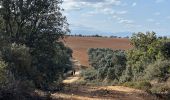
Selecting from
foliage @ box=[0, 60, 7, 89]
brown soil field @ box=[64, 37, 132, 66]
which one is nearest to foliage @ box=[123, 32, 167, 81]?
foliage @ box=[0, 60, 7, 89]

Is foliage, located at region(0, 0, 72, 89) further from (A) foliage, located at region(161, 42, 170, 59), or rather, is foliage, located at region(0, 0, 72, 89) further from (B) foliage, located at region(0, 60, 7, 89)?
(B) foliage, located at region(0, 60, 7, 89)

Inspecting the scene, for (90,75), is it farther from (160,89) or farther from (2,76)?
(2,76)

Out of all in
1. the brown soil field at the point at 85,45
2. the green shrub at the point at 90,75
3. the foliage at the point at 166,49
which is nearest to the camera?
the foliage at the point at 166,49

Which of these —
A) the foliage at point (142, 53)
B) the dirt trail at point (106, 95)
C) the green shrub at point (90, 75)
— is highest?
the foliage at point (142, 53)

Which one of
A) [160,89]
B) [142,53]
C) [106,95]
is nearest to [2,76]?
[106,95]

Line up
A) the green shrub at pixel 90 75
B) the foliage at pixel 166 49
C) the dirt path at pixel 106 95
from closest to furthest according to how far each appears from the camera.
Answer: the dirt path at pixel 106 95 < the foliage at pixel 166 49 < the green shrub at pixel 90 75

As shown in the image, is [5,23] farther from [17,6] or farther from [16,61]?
[16,61]

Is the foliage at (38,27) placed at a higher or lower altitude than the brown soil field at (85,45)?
higher

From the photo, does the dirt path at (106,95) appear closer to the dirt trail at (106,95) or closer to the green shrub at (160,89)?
the dirt trail at (106,95)

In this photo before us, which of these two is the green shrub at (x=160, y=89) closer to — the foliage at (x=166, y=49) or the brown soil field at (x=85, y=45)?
the foliage at (x=166, y=49)

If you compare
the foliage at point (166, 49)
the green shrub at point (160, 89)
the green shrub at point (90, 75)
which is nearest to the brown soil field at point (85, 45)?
the green shrub at point (90, 75)

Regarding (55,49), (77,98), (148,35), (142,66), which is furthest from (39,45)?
(148,35)

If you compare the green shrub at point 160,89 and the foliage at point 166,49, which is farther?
the foliage at point 166,49

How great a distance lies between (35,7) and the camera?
1106 inches
